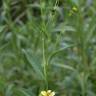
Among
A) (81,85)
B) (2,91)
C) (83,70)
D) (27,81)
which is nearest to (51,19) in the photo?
(2,91)

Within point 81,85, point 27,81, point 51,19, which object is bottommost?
point 27,81

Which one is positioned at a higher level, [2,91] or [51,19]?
[51,19]

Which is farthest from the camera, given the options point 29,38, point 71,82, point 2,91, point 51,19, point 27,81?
point 29,38

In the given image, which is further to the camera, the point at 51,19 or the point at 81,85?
the point at 81,85

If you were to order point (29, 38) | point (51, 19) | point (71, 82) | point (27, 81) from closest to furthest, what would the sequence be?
point (51, 19) → point (71, 82) → point (27, 81) → point (29, 38)

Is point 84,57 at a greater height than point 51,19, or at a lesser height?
lesser

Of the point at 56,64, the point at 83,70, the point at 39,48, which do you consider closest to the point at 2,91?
the point at 56,64

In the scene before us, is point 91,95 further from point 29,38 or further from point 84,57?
point 29,38

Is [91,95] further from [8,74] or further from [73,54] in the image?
[8,74]

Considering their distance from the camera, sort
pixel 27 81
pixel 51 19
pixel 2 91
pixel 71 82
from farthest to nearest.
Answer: pixel 27 81 < pixel 71 82 < pixel 2 91 < pixel 51 19
